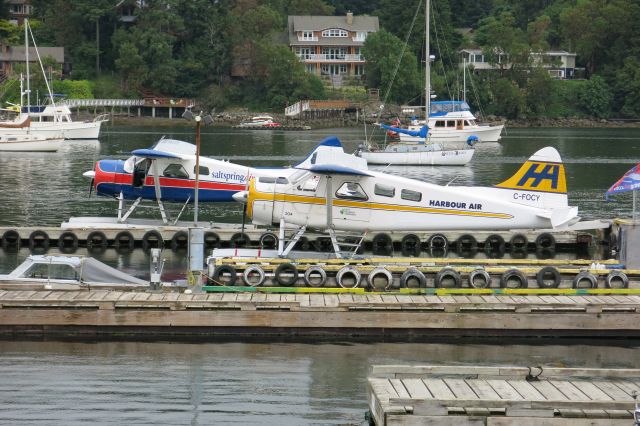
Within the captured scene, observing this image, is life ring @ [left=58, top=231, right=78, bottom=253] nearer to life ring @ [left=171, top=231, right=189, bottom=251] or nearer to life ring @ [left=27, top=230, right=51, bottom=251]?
life ring @ [left=27, top=230, right=51, bottom=251]

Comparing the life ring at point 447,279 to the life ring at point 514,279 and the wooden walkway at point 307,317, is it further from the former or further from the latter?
the wooden walkway at point 307,317

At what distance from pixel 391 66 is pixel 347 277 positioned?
83.9 metres

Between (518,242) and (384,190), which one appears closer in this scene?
(384,190)

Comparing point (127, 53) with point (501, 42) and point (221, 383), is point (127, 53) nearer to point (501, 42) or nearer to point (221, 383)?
point (501, 42)

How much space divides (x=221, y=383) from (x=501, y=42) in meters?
95.7

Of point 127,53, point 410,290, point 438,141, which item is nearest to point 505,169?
point 438,141

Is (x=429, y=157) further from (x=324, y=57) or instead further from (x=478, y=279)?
(x=324, y=57)

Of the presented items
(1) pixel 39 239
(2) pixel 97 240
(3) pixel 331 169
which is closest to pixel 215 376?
(3) pixel 331 169

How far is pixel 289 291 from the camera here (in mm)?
18922

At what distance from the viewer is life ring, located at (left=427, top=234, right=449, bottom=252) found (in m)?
27.0

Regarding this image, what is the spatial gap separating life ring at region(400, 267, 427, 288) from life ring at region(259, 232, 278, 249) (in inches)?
257

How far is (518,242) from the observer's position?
27.2 meters

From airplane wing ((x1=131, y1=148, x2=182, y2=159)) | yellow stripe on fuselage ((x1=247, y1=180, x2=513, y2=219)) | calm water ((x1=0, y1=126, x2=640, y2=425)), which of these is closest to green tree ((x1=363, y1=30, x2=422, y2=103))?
airplane wing ((x1=131, y1=148, x2=182, y2=159))

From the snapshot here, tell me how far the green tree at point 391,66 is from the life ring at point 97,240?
7695cm
